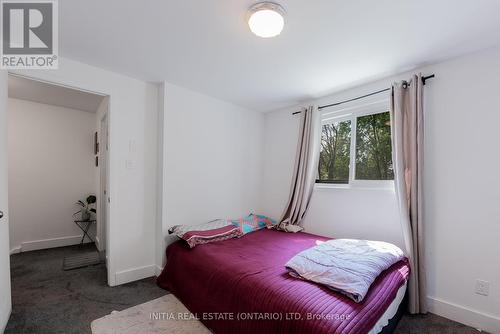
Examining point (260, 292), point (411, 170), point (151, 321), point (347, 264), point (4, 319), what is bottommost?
point (151, 321)

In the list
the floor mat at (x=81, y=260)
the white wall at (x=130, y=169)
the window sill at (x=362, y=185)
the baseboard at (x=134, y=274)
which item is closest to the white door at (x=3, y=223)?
→ the white wall at (x=130, y=169)

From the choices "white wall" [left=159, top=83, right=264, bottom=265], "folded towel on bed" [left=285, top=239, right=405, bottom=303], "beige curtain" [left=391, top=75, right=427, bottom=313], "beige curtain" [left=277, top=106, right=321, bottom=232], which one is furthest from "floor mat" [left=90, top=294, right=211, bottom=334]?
"beige curtain" [left=391, top=75, right=427, bottom=313]

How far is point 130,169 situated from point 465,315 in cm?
341

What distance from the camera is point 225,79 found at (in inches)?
99.7

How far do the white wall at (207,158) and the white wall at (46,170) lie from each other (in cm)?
232

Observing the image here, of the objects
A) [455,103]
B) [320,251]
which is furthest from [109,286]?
[455,103]

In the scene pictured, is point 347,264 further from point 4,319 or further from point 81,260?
point 81,260

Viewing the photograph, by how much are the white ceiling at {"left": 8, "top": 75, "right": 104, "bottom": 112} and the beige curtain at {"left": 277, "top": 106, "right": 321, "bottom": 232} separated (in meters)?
2.88

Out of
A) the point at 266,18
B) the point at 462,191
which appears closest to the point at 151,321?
the point at 266,18

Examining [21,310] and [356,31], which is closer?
[356,31]

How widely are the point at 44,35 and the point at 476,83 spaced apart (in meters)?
3.53

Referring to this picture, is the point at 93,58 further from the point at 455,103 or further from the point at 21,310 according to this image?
the point at 455,103

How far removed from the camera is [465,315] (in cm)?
185

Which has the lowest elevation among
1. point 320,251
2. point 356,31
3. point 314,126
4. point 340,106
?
point 320,251
